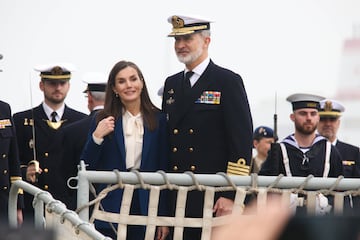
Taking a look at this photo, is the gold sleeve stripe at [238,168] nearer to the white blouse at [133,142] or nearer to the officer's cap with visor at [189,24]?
the white blouse at [133,142]

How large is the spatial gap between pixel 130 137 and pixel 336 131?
661 centimetres

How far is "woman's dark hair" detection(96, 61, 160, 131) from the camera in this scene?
25.5 ft

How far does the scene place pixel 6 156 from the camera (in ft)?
32.8

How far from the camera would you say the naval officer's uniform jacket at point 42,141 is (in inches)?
441

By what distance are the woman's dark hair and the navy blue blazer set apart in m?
0.05

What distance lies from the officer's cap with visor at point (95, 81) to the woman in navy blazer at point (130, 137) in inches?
128

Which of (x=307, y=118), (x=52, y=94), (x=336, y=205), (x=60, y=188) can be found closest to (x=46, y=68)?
(x=52, y=94)

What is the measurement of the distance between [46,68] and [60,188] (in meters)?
1.54

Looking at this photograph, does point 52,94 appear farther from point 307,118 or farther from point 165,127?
point 165,127

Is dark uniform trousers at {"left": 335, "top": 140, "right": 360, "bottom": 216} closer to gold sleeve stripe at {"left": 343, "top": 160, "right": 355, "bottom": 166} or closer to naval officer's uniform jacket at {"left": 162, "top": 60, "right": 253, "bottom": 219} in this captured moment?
gold sleeve stripe at {"left": 343, "top": 160, "right": 355, "bottom": 166}

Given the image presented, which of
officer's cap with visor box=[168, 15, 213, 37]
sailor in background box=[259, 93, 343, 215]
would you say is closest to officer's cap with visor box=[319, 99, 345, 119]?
sailor in background box=[259, 93, 343, 215]

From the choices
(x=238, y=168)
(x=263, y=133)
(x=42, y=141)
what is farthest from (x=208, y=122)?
(x=263, y=133)

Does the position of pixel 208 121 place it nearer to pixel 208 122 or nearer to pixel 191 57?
pixel 208 122

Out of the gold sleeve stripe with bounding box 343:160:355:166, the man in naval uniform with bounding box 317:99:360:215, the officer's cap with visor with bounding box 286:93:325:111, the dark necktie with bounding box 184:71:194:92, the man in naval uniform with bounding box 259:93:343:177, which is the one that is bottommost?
the gold sleeve stripe with bounding box 343:160:355:166
